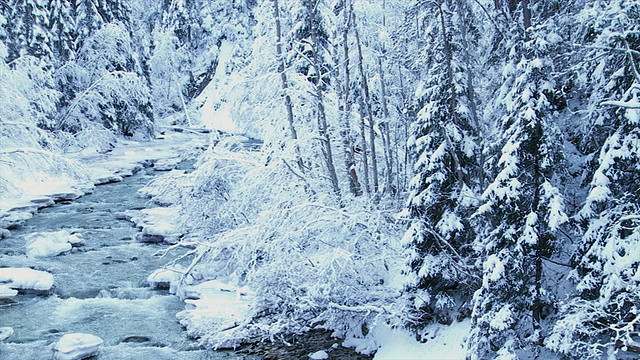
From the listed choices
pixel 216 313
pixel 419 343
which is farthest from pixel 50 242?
pixel 419 343

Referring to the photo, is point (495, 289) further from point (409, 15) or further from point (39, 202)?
point (39, 202)

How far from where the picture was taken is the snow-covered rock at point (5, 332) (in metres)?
12.1

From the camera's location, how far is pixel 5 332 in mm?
12375

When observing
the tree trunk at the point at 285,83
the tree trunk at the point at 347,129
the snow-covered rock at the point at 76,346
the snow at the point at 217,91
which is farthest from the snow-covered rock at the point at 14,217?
the snow at the point at 217,91

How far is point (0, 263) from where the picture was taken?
1680 cm

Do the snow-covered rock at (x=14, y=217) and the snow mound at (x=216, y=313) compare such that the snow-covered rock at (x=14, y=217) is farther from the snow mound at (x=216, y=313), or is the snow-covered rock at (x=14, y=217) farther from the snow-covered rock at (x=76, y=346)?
the snow-covered rock at (x=76, y=346)

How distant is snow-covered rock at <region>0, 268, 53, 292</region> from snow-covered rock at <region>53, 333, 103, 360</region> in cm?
376

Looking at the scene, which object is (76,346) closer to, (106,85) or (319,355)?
(319,355)

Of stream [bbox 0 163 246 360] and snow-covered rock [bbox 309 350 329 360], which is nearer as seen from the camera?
snow-covered rock [bbox 309 350 329 360]

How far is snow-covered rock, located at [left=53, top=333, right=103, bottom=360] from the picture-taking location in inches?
439

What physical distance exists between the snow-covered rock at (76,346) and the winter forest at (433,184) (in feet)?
7.19

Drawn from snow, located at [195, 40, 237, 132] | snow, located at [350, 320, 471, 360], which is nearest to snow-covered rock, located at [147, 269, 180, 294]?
snow, located at [350, 320, 471, 360]

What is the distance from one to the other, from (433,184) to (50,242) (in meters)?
14.4

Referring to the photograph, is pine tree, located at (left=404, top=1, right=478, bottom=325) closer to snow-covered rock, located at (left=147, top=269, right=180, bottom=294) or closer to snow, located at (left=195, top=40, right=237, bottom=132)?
snow-covered rock, located at (left=147, top=269, right=180, bottom=294)
